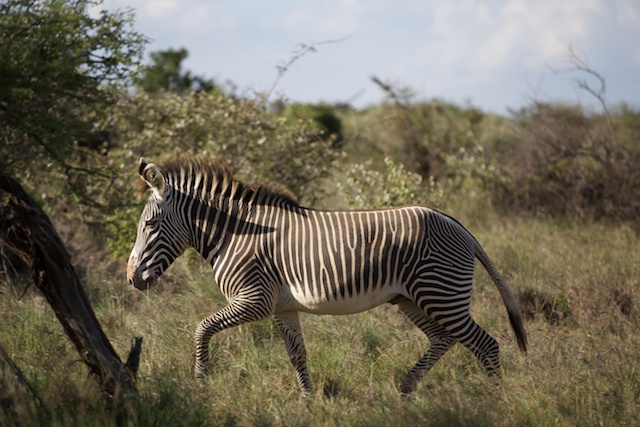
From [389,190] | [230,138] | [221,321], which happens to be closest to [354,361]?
[221,321]

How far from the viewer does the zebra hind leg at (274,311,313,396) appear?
249 inches

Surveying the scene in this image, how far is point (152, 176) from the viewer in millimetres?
6434

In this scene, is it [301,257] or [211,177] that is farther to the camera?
[211,177]

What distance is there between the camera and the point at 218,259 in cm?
643

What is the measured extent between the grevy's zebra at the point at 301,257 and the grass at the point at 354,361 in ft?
1.22

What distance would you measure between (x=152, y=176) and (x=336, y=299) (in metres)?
1.84

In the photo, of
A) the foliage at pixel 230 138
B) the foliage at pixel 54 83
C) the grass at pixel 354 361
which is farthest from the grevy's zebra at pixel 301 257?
the foliage at pixel 230 138

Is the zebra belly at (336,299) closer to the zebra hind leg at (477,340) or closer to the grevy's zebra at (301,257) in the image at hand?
the grevy's zebra at (301,257)

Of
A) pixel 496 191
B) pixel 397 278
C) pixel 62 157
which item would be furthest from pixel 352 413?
pixel 496 191

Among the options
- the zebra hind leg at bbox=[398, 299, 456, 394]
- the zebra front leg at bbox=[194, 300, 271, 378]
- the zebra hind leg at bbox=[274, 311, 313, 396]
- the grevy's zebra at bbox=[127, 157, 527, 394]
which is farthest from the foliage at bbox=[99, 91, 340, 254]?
the zebra front leg at bbox=[194, 300, 271, 378]

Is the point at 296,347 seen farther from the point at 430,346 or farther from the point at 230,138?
the point at 230,138

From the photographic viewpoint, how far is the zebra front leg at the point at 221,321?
614cm

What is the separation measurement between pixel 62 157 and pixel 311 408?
595 cm

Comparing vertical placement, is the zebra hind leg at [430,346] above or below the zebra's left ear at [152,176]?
below
